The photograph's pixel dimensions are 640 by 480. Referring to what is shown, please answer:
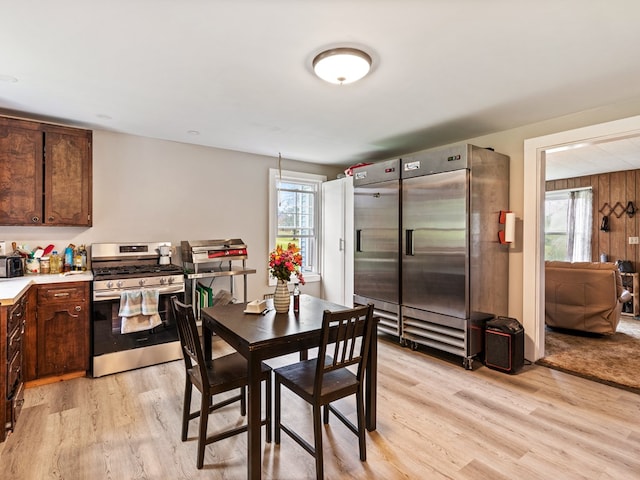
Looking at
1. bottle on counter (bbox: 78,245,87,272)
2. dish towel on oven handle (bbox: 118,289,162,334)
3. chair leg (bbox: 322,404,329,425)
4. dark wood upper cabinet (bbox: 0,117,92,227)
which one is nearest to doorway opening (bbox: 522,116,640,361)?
chair leg (bbox: 322,404,329,425)

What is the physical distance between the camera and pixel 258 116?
3342mm

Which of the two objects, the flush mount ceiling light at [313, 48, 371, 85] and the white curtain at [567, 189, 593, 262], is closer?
the flush mount ceiling light at [313, 48, 371, 85]

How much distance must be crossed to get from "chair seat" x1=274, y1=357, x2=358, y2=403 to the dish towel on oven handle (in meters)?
1.81

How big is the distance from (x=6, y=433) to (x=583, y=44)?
436 cm

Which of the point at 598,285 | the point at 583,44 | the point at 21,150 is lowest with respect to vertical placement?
the point at 598,285

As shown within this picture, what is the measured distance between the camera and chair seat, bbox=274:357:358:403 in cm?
191

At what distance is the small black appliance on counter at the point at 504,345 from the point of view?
325 centimetres

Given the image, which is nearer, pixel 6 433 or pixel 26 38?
pixel 26 38

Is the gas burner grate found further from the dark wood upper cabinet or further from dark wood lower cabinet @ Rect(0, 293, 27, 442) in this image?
dark wood lower cabinet @ Rect(0, 293, 27, 442)

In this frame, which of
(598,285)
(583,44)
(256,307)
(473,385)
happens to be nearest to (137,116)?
(256,307)

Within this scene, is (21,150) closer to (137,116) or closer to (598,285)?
(137,116)

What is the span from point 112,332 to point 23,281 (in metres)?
0.84

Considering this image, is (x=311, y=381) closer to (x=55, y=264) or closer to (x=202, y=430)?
(x=202, y=430)

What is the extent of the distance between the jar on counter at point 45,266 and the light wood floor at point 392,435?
1115 millimetres
